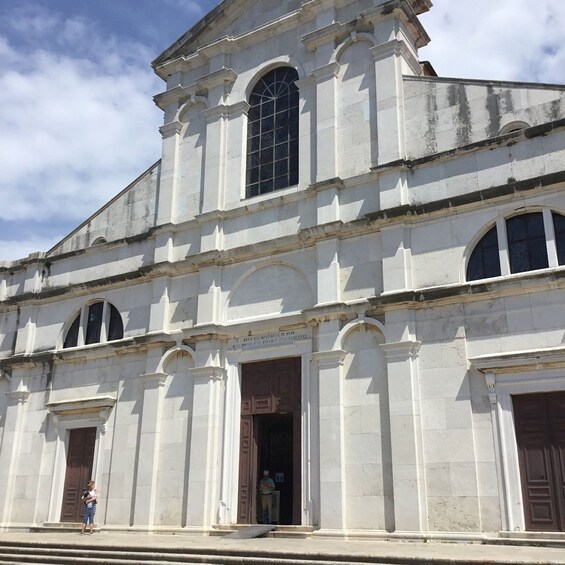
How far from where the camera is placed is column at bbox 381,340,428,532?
14.4 metres

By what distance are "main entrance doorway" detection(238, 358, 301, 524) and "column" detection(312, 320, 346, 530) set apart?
0.92 m

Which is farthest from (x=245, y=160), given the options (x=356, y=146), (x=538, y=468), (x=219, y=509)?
(x=538, y=468)

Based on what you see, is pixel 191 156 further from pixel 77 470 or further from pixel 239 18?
pixel 77 470

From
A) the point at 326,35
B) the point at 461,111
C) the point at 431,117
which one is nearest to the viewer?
the point at 461,111

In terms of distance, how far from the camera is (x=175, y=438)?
18.3m

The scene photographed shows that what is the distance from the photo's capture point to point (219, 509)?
1714 cm

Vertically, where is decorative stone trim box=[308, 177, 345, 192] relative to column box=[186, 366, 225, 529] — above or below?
above

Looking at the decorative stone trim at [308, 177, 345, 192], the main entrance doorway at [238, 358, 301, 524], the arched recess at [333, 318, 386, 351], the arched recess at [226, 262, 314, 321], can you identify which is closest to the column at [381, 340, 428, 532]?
the arched recess at [333, 318, 386, 351]

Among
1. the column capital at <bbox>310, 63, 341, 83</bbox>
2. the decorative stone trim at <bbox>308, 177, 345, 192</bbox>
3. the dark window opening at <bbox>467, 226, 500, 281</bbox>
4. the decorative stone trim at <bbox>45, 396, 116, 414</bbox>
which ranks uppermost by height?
the column capital at <bbox>310, 63, 341, 83</bbox>

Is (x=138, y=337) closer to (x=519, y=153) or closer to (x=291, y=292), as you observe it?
(x=291, y=292)

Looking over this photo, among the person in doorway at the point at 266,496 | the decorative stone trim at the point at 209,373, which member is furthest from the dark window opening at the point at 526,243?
the decorative stone trim at the point at 209,373

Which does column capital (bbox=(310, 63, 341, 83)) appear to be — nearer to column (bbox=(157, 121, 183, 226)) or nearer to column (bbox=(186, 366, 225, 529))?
column (bbox=(157, 121, 183, 226))

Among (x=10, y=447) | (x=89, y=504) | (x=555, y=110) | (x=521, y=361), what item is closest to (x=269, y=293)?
→ (x=521, y=361)

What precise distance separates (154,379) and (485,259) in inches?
362
